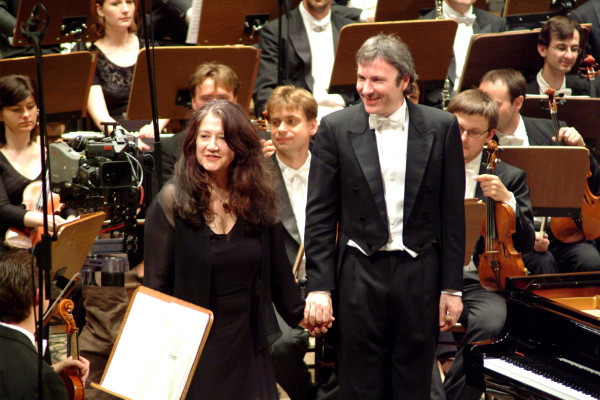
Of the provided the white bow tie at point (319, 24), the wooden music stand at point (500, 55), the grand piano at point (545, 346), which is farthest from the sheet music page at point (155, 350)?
the white bow tie at point (319, 24)

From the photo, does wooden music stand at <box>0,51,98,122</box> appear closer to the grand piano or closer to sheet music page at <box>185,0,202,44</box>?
sheet music page at <box>185,0,202,44</box>

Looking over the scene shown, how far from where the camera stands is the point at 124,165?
3.48 metres

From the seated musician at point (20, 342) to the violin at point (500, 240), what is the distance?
187 centimetres

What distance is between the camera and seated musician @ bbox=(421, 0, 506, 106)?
5.42 m

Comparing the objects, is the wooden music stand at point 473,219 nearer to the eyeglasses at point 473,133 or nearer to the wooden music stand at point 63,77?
the eyeglasses at point 473,133

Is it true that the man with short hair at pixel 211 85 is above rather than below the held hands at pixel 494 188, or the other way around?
above

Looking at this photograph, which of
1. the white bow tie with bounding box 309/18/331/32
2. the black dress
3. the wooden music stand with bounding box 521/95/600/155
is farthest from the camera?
the white bow tie with bounding box 309/18/331/32

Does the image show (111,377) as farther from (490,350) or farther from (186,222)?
(490,350)

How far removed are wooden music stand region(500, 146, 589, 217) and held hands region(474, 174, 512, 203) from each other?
0.40 meters

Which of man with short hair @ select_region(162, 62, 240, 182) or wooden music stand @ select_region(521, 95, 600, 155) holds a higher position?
man with short hair @ select_region(162, 62, 240, 182)

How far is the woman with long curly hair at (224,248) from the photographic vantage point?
254cm

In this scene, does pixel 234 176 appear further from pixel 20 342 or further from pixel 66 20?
pixel 66 20

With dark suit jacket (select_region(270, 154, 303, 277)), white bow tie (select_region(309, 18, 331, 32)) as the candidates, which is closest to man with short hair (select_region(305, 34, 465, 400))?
dark suit jacket (select_region(270, 154, 303, 277))

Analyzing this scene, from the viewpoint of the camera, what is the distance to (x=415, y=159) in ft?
9.04
